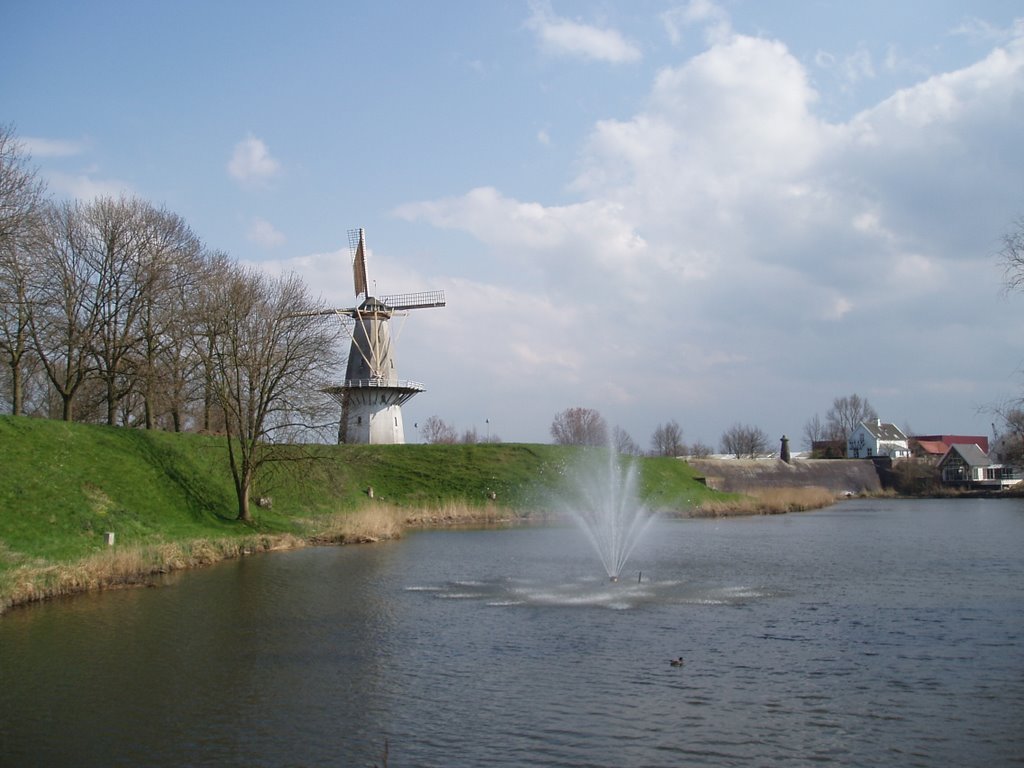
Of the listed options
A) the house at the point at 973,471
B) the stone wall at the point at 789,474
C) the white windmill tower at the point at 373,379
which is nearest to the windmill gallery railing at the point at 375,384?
the white windmill tower at the point at 373,379

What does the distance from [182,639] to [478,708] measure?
24.3 feet

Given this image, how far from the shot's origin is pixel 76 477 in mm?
28953

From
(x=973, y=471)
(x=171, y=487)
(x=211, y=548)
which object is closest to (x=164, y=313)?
(x=171, y=487)

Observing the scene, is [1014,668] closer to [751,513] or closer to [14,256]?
[14,256]

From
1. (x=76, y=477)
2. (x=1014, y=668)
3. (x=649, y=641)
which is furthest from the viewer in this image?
(x=76, y=477)

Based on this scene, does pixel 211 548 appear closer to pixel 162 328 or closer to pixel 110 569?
pixel 110 569

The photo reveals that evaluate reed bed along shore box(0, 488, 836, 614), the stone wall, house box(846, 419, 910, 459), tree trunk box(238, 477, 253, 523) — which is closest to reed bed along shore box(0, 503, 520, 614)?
reed bed along shore box(0, 488, 836, 614)

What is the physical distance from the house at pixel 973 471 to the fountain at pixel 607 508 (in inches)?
2124

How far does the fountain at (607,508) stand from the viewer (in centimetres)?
3284

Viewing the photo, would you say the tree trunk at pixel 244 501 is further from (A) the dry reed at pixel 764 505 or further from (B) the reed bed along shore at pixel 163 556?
(A) the dry reed at pixel 764 505

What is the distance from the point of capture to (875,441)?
122062mm

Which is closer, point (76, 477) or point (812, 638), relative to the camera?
point (812, 638)

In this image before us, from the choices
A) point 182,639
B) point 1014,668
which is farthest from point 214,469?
point 1014,668

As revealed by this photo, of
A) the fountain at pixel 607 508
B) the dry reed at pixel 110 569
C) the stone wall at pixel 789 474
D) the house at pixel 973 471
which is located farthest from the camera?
the house at pixel 973 471
